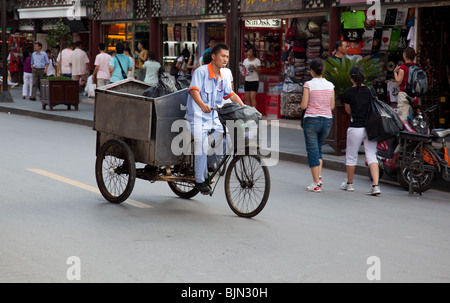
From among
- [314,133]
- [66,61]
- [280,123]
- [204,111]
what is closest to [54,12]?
[66,61]

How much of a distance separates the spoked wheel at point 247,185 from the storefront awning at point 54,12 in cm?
2225

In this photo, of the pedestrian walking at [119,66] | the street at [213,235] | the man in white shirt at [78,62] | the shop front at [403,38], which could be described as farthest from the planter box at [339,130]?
the man in white shirt at [78,62]

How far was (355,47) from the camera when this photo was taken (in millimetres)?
17406

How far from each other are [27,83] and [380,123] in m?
20.5

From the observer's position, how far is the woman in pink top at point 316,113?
1009 centimetres

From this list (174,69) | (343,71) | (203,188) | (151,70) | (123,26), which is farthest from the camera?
(123,26)

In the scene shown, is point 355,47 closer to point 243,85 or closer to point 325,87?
point 243,85

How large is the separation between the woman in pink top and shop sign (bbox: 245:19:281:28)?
10682 millimetres

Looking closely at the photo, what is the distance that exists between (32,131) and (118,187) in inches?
351

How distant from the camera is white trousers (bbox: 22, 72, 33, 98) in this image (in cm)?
2756

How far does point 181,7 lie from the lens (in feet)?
76.6

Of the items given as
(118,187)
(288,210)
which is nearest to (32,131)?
(118,187)

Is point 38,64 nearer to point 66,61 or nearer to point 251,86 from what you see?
point 66,61

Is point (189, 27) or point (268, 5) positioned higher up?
point (268, 5)
